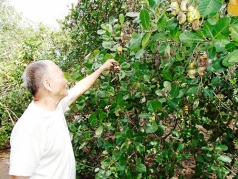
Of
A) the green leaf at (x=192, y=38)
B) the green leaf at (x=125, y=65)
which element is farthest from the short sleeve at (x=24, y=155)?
the green leaf at (x=192, y=38)

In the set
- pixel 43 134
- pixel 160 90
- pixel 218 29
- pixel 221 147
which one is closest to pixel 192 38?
pixel 218 29

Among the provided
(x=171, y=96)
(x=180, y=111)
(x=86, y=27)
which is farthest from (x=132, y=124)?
(x=86, y=27)

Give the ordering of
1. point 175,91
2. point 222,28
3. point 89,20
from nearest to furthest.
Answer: point 222,28, point 175,91, point 89,20

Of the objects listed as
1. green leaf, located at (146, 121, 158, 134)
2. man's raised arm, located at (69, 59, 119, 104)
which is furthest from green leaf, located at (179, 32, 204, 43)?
man's raised arm, located at (69, 59, 119, 104)

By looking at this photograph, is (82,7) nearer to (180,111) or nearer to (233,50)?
(180,111)

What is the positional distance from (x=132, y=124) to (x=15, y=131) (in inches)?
38.8

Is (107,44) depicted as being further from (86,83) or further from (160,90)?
(160,90)

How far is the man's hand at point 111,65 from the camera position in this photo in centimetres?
223

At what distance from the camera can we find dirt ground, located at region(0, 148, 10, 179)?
611cm

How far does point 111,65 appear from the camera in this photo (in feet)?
7.41

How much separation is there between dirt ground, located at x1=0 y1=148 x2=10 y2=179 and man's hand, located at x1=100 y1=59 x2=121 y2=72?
4.67 metres

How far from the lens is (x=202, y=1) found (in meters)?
1.05

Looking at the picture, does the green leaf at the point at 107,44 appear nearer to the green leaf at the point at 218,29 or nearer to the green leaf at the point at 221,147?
the green leaf at the point at 221,147

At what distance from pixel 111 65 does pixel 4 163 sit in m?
5.53
